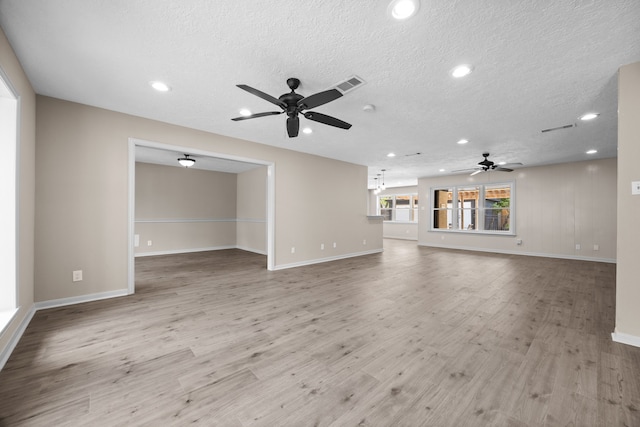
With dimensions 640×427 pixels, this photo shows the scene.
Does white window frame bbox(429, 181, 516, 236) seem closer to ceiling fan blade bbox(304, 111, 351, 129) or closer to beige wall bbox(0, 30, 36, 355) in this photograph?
ceiling fan blade bbox(304, 111, 351, 129)

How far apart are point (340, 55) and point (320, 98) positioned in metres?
0.39

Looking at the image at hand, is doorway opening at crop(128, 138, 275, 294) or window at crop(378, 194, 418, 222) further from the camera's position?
window at crop(378, 194, 418, 222)

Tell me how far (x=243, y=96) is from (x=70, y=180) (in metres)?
2.47

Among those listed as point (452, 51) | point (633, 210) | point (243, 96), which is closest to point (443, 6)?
point (452, 51)

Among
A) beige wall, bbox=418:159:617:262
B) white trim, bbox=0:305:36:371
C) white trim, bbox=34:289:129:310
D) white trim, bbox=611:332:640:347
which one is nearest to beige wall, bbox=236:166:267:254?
white trim, bbox=34:289:129:310

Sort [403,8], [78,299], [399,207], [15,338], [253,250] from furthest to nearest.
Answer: [399,207] < [253,250] < [78,299] < [15,338] < [403,8]

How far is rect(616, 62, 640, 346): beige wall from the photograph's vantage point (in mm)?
2203

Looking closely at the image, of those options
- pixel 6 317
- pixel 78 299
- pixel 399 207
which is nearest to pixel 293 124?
pixel 6 317

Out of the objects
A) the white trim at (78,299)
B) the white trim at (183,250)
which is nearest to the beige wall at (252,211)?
the white trim at (183,250)

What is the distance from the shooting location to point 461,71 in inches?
95.6

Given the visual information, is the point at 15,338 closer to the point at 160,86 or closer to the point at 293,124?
the point at 160,86

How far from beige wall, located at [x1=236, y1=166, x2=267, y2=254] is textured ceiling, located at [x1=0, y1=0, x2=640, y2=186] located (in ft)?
12.3

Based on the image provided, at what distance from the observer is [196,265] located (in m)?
5.68

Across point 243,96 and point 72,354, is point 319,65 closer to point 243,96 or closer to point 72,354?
point 243,96
